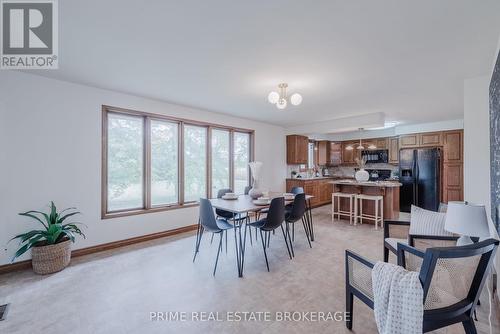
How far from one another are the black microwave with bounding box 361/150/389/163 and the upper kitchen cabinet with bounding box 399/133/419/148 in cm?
71

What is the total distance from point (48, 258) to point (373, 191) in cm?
569

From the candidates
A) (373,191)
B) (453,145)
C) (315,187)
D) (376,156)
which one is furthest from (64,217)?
(453,145)

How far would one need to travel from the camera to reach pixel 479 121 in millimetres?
2639

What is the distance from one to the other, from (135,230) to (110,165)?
113 centimetres

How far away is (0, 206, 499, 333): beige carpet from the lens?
1.74 m

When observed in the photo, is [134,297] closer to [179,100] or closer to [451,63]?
[179,100]

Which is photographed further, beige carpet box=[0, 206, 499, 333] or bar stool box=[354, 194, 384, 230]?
bar stool box=[354, 194, 384, 230]

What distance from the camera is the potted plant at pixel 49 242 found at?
254cm

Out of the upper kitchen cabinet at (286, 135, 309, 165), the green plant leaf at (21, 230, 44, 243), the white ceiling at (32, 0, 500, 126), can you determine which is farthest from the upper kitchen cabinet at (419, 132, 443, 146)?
the green plant leaf at (21, 230, 44, 243)

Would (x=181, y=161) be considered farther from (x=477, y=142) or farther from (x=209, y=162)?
(x=477, y=142)

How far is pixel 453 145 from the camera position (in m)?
5.52

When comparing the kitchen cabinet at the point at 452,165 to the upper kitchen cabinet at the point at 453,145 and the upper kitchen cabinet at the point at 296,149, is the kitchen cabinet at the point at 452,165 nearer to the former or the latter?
the upper kitchen cabinet at the point at 453,145

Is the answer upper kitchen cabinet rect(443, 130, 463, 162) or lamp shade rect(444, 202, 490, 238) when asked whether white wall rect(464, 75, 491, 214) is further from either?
upper kitchen cabinet rect(443, 130, 463, 162)

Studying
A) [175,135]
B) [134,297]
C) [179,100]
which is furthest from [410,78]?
[134,297]
